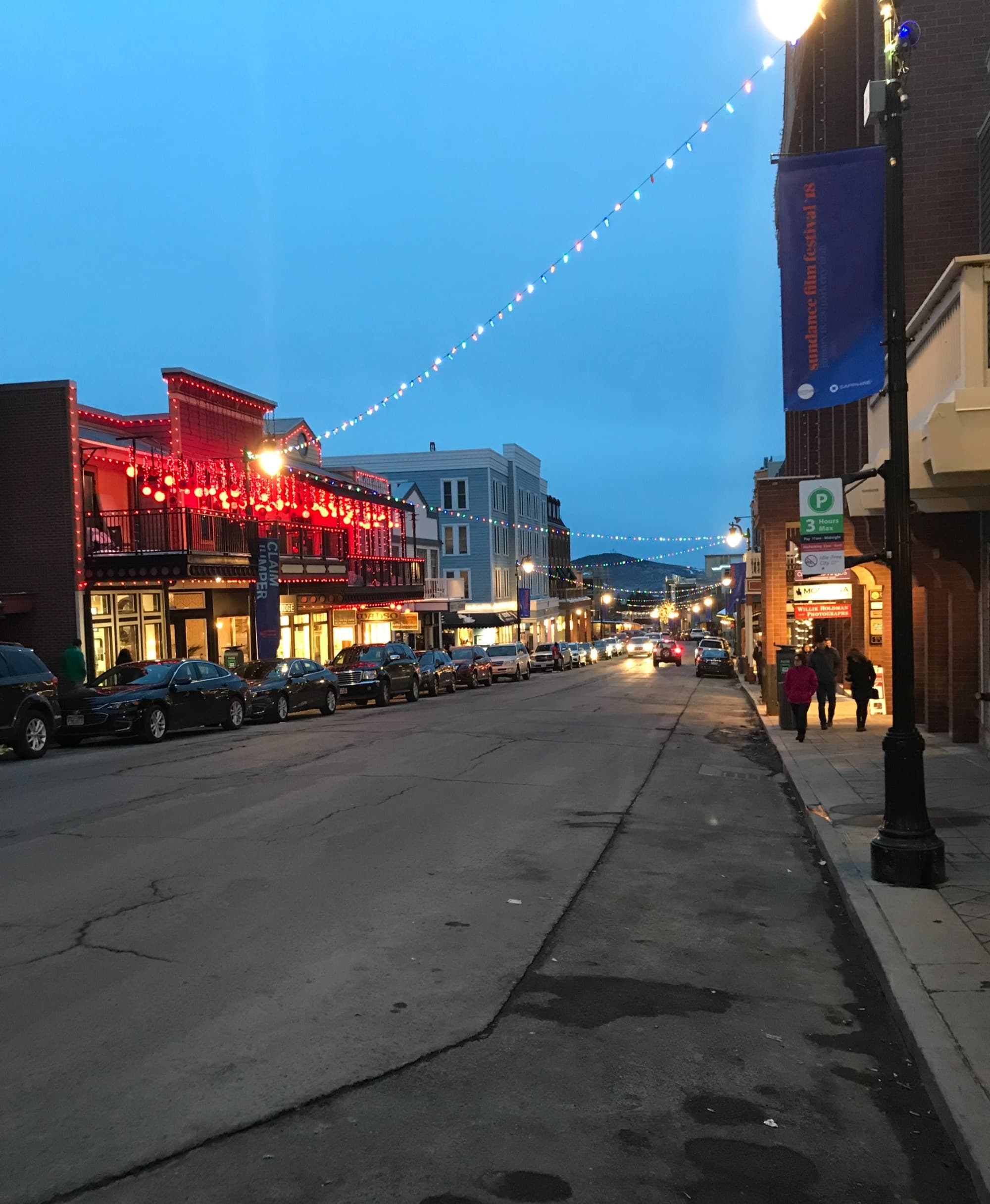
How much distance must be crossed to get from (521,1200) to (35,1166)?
1.77 meters

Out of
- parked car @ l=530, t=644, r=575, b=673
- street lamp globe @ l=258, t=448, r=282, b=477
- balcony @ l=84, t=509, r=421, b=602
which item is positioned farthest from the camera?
parked car @ l=530, t=644, r=575, b=673

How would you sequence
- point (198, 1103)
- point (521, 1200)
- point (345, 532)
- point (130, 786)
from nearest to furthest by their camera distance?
point (521, 1200) → point (198, 1103) → point (130, 786) → point (345, 532)

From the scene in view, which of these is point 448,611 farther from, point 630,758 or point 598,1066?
point 598,1066

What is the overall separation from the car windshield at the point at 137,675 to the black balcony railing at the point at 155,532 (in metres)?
6.54

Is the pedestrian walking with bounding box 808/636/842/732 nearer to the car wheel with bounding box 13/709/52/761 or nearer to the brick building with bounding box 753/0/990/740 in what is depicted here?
the brick building with bounding box 753/0/990/740

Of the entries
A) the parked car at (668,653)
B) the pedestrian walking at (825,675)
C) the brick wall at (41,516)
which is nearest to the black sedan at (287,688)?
the brick wall at (41,516)

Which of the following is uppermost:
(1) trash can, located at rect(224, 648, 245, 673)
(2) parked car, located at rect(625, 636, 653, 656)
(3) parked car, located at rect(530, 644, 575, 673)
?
(1) trash can, located at rect(224, 648, 245, 673)

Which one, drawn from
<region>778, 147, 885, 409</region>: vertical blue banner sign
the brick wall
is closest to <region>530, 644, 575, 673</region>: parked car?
the brick wall

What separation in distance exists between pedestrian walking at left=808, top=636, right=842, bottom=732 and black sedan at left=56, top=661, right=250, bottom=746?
10974 millimetres

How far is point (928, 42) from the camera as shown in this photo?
1720 centimetres

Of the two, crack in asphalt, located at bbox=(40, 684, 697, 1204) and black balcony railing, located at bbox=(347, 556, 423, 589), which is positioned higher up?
black balcony railing, located at bbox=(347, 556, 423, 589)

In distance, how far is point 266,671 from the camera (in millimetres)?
24516

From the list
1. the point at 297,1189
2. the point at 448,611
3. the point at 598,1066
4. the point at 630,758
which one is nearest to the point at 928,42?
the point at 630,758

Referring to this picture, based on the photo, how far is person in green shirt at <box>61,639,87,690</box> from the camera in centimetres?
2239
